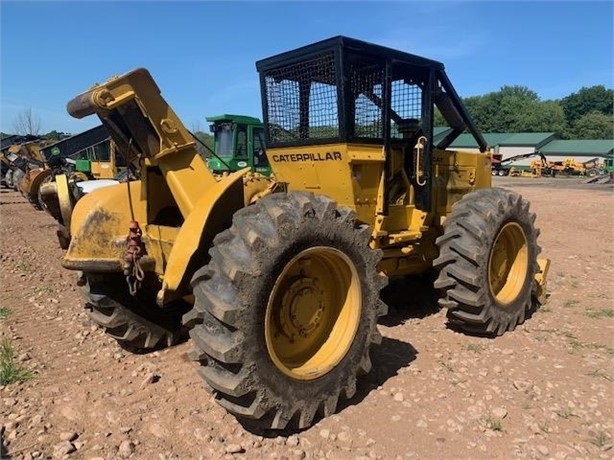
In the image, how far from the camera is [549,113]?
7806cm

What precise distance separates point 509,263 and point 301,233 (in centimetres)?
321

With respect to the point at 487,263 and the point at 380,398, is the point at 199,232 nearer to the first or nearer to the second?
the point at 380,398

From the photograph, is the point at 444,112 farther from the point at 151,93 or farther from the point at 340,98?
the point at 151,93

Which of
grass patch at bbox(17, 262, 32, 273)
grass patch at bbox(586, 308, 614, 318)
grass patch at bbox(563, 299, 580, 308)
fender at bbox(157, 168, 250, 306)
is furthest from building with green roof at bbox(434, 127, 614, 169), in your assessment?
fender at bbox(157, 168, 250, 306)

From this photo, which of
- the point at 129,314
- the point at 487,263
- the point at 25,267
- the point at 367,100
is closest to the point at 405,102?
the point at 367,100

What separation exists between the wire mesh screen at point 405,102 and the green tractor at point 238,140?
28.8 ft

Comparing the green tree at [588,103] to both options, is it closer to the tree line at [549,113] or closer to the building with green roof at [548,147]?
the tree line at [549,113]

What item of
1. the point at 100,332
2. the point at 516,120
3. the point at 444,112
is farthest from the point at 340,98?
the point at 516,120

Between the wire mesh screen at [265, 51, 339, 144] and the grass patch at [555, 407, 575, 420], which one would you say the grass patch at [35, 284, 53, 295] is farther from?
the grass patch at [555, 407, 575, 420]

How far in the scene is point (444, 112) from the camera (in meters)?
5.61

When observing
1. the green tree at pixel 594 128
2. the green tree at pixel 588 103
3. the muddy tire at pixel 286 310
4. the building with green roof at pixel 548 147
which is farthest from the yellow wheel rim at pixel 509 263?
the green tree at pixel 588 103

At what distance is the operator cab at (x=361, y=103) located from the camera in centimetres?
457

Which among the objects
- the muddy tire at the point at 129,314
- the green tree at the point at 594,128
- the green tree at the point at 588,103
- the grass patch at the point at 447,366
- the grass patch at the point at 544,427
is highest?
the green tree at the point at 588,103

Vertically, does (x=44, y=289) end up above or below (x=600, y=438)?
above
